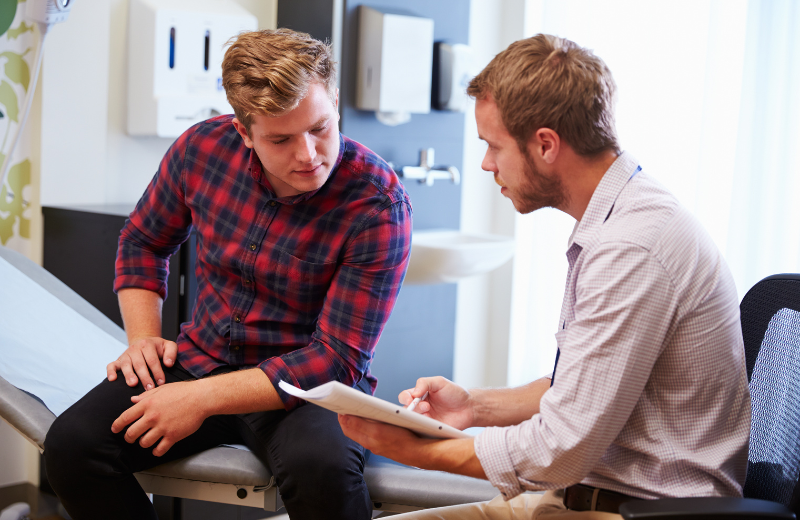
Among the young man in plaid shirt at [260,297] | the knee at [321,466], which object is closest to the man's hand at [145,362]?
the young man in plaid shirt at [260,297]

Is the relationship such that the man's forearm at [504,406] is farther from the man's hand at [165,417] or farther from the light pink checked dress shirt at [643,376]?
the man's hand at [165,417]

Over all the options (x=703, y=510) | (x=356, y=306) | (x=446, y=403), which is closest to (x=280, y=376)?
(x=356, y=306)

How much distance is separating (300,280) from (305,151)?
0.81 feet

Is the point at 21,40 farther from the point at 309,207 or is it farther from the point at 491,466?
the point at 491,466

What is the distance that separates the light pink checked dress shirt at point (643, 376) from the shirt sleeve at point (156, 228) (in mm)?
876

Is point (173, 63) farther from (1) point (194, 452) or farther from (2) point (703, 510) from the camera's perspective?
(2) point (703, 510)

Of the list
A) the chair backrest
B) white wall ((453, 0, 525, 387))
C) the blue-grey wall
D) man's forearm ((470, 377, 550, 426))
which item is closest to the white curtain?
white wall ((453, 0, 525, 387))

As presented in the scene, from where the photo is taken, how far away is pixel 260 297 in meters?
1.39

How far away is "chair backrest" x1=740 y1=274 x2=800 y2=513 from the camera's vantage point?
99 centimetres

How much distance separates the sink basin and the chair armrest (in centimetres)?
159

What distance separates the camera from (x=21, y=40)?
6.80 ft

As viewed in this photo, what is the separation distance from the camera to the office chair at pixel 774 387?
38.6 inches

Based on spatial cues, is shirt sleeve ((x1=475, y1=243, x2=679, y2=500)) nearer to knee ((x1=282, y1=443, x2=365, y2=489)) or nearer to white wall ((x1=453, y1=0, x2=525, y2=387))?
Result: knee ((x1=282, y1=443, x2=365, y2=489))

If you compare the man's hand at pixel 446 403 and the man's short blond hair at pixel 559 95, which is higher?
the man's short blond hair at pixel 559 95
